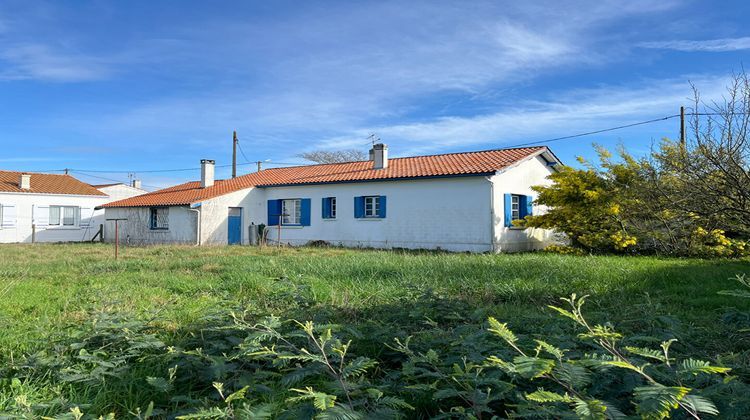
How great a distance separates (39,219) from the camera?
89.0 feet

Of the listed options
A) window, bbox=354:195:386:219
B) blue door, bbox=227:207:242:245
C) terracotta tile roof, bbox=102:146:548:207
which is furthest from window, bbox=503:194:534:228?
blue door, bbox=227:207:242:245

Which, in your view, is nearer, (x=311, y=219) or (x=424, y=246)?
(x=424, y=246)

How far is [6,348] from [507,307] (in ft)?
16.7

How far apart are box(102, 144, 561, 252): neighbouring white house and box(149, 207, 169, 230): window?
1.9 inches

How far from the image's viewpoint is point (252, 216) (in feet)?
74.3

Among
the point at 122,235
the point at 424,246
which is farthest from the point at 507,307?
the point at 122,235

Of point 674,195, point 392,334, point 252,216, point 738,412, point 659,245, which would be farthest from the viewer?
point 252,216

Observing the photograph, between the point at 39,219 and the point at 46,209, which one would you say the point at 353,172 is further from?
the point at 39,219

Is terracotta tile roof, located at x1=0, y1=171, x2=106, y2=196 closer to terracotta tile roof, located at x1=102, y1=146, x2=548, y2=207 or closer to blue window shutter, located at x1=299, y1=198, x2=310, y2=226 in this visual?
terracotta tile roof, located at x1=102, y1=146, x2=548, y2=207

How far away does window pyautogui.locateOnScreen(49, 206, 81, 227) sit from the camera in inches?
1092

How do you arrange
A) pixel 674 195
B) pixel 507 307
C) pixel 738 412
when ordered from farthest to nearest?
1. pixel 674 195
2. pixel 507 307
3. pixel 738 412

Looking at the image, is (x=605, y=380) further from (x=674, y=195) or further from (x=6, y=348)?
(x=674, y=195)

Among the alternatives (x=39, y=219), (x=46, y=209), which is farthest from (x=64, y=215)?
(x=39, y=219)

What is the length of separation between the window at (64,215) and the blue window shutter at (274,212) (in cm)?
1374
